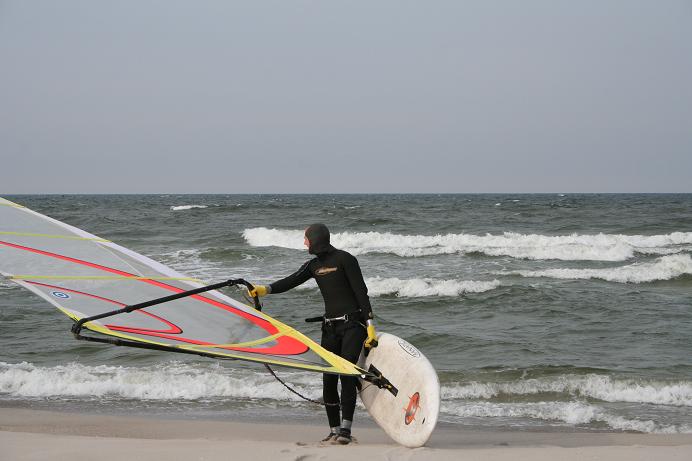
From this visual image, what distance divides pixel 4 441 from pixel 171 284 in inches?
52.9

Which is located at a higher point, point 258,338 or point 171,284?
point 171,284

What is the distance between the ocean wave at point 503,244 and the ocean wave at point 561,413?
38.4ft

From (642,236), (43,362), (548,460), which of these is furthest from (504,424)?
(642,236)

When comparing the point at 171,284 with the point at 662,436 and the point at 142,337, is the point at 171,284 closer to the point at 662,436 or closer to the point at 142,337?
the point at 142,337

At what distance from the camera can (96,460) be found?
3.77 meters

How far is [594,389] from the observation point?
6.45 meters

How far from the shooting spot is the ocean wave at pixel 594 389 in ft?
20.6

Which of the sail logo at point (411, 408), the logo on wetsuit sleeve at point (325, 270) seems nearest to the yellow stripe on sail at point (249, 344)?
the logo on wetsuit sleeve at point (325, 270)

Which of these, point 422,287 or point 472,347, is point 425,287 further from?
point 472,347

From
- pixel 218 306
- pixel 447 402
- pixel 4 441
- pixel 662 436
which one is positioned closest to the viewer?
pixel 4 441

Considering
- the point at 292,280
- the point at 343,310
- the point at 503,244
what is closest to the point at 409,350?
the point at 343,310

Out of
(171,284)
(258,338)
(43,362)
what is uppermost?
(171,284)

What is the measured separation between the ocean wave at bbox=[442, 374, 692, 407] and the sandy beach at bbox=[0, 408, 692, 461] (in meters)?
1.04

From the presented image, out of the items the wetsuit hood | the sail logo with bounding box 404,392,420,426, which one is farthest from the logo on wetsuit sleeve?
the sail logo with bounding box 404,392,420,426
